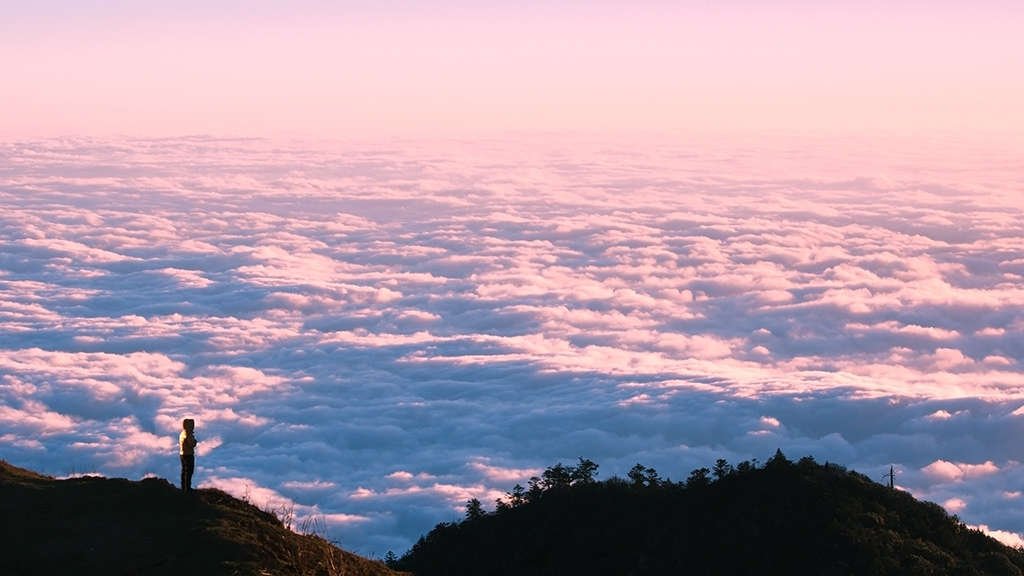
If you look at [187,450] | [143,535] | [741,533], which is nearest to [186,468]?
[187,450]

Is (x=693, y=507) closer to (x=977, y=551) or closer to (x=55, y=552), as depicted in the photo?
(x=977, y=551)

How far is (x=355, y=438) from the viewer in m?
182

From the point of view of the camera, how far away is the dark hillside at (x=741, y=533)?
95.8 feet

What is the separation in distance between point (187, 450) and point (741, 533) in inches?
643

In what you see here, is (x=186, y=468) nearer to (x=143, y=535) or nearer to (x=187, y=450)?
(x=187, y=450)

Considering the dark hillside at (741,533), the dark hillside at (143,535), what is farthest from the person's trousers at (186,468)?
the dark hillside at (741,533)

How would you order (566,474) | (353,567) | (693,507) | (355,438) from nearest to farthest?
(353,567), (693,507), (566,474), (355,438)

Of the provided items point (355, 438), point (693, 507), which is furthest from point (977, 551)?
point (355, 438)

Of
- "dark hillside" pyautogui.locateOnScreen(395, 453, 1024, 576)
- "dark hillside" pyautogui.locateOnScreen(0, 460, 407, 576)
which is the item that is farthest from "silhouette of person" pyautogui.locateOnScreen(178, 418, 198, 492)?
"dark hillside" pyautogui.locateOnScreen(395, 453, 1024, 576)

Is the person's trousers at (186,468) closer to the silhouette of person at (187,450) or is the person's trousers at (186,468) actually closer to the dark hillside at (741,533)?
the silhouette of person at (187,450)

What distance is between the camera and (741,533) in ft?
103

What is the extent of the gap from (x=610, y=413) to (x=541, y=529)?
159226 millimetres

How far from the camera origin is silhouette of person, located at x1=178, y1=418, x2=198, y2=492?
21795mm

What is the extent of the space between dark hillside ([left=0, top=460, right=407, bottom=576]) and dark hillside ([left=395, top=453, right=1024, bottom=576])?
11589 millimetres
